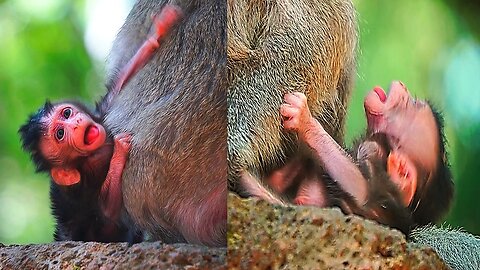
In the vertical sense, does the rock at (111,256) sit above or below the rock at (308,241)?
above

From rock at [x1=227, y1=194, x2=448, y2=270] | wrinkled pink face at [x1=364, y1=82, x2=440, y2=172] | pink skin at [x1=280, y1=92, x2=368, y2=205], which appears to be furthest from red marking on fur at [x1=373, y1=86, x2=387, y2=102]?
rock at [x1=227, y1=194, x2=448, y2=270]

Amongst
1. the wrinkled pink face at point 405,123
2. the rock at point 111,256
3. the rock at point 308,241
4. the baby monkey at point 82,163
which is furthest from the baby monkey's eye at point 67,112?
the wrinkled pink face at point 405,123

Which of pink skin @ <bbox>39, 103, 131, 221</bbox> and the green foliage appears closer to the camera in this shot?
pink skin @ <bbox>39, 103, 131, 221</bbox>

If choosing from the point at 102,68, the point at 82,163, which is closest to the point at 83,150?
the point at 82,163

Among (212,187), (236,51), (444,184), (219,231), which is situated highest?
(236,51)

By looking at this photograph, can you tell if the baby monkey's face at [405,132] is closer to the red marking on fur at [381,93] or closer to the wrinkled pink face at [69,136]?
the red marking on fur at [381,93]

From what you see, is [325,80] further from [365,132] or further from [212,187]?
[212,187]

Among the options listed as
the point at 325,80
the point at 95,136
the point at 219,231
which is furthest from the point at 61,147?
the point at 325,80

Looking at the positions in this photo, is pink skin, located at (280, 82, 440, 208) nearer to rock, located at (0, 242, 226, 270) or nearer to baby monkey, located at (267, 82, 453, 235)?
baby monkey, located at (267, 82, 453, 235)
